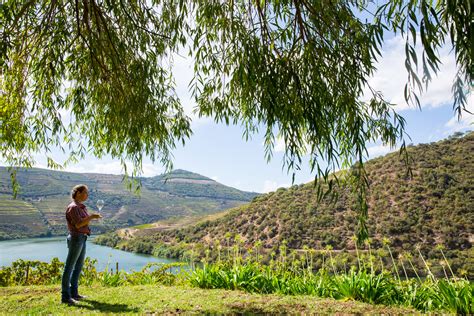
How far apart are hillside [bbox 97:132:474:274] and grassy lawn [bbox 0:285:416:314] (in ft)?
70.9

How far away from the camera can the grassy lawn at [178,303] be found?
4.54 metres

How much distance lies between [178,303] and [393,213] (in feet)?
106

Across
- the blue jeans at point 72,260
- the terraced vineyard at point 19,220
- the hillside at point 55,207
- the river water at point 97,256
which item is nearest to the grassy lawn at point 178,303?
the blue jeans at point 72,260

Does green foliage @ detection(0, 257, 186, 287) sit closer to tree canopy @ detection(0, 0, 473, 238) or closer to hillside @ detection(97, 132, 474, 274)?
tree canopy @ detection(0, 0, 473, 238)

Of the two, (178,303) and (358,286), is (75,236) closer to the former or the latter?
(178,303)

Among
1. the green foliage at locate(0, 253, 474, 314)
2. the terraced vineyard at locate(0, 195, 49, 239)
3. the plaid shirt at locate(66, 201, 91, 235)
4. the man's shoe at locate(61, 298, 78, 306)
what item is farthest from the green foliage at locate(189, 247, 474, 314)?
the terraced vineyard at locate(0, 195, 49, 239)

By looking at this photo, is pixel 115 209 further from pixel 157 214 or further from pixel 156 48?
pixel 156 48

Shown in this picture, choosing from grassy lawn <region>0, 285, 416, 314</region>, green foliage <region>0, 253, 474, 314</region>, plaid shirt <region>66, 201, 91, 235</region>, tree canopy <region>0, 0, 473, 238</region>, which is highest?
tree canopy <region>0, 0, 473, 238</region>

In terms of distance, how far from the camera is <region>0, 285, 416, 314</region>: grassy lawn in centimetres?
454

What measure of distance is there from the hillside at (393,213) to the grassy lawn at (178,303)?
70.9ft

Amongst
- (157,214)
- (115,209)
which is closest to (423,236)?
(157,214)

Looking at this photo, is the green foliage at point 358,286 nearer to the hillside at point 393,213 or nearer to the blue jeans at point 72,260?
the blue jeans at point 72,260

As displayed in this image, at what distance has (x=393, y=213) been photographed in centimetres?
3375

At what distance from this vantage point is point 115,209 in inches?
6176
